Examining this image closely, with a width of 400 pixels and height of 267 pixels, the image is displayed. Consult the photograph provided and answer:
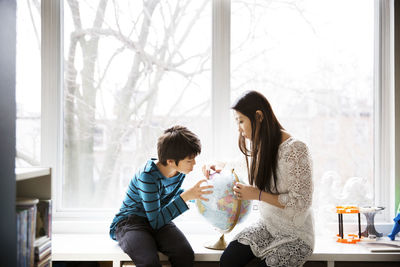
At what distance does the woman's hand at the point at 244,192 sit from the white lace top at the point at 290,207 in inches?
5.2

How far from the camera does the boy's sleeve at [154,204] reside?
6.53 ft

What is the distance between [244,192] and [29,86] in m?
1.60

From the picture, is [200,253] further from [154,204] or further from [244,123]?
[244,123]

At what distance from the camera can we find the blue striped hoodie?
200 centimetres

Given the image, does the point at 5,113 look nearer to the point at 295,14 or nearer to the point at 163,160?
the point at 163,160

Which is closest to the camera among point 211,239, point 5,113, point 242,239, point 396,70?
point 5,113

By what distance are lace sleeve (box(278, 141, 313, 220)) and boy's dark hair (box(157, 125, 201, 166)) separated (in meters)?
0.48

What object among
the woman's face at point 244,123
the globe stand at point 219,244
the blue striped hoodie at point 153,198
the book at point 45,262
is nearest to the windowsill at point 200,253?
the globe stand at point 219,244

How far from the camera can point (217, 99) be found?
2535mm

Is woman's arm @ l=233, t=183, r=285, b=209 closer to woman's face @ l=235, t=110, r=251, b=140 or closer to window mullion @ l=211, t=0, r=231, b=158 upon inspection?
woman's face @ l=235, t=110, r=251, b=140

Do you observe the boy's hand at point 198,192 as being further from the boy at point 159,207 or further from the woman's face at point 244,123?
the woman's face at point 244,123

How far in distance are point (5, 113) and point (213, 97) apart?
53.6 inches

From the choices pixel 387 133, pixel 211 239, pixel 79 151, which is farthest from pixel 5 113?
pixel 387 133

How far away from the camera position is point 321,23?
8.39 ft
